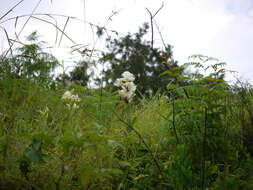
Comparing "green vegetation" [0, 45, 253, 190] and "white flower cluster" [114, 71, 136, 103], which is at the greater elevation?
"white flower cluster" [114, 71, 136, 103]

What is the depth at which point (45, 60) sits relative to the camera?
2.09 metres

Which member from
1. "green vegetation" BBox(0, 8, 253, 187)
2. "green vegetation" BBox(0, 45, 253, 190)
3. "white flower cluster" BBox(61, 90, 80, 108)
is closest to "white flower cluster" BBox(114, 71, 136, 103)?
"green vegetation" BBox(0, 8, 253, 187)

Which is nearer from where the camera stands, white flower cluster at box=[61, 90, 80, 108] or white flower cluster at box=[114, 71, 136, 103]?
white flower cluster at box=[114, 71, 136, 103]

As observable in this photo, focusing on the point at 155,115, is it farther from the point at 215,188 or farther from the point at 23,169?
the point at 23,169

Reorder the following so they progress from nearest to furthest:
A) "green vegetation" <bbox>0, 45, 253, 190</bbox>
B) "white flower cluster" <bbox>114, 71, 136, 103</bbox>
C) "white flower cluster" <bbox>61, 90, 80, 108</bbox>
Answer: "green vegetation" <bbox>0, 45, 253, 190</bbox>, "white flower cluster" <bbox>114, 71, 136, 103</bbox>, "white flower cluster" <bbox>61, 90, 80, 108</bbox>

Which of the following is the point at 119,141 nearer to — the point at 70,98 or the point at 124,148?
the point at 124,148

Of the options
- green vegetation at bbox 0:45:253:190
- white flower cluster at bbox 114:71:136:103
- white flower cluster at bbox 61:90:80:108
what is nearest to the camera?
green vegetation at bbox 0:45:253:190

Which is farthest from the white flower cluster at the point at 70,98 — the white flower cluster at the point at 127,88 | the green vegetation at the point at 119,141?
the white flower cluster at the point at 127,88

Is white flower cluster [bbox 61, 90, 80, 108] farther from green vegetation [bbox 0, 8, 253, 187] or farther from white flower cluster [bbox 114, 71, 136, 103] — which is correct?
white flower cluster [bbox 114, 71, 136, 103]

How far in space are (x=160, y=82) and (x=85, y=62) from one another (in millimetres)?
23940

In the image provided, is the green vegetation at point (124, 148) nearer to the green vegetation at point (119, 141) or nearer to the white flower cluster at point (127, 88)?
the green vegetation at point (119, 141)

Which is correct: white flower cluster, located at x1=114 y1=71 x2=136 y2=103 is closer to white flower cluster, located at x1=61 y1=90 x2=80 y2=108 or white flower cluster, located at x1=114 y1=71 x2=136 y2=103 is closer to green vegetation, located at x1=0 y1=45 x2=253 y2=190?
green vegetation, located at x1=0 y1=45 x2=253 y2=190

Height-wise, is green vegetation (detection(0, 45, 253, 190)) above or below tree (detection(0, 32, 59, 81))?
below

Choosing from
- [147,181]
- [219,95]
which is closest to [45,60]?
[147,181]
